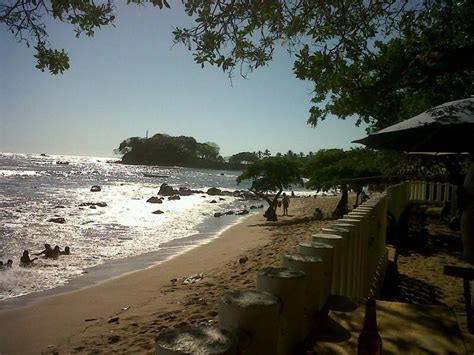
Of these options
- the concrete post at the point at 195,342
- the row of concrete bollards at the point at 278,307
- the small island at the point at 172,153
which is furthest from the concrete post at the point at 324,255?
the small island at the point at 172,153

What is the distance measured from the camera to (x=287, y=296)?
2.05 metres

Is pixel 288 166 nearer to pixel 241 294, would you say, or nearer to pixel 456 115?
pixel 456 115

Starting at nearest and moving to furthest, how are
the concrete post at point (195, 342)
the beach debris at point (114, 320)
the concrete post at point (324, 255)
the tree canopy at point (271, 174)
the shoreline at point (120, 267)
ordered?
the concrete post at point (195, 342) → the concrete post at point (324, 255) → the beach debris at point (114, 320) → the shoreline at point (120, 267) → the tree canopy at point (271, 174)

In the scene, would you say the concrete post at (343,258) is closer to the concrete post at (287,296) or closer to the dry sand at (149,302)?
the dry sand at (149,302)

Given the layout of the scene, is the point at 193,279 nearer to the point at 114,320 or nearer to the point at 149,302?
the point at 149,302

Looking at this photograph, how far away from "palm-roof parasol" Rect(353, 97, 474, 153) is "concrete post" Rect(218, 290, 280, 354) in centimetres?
290

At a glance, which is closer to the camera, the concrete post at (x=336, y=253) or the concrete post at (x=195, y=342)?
the concrete post at (x=195, y=342)

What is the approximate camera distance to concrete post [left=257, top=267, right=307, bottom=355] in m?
2.03

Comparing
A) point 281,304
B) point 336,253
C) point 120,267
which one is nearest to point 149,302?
point 120,267

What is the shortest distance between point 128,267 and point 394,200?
8.47 meters

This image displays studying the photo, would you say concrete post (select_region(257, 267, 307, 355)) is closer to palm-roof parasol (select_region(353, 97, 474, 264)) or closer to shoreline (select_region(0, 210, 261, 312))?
palm-roof parasol (select_region(353, 97, 474, 264))

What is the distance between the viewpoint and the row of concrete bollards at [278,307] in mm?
1362

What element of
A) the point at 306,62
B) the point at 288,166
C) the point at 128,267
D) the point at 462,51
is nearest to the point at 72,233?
the point at 128,267

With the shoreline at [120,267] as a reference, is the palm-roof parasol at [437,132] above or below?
above
